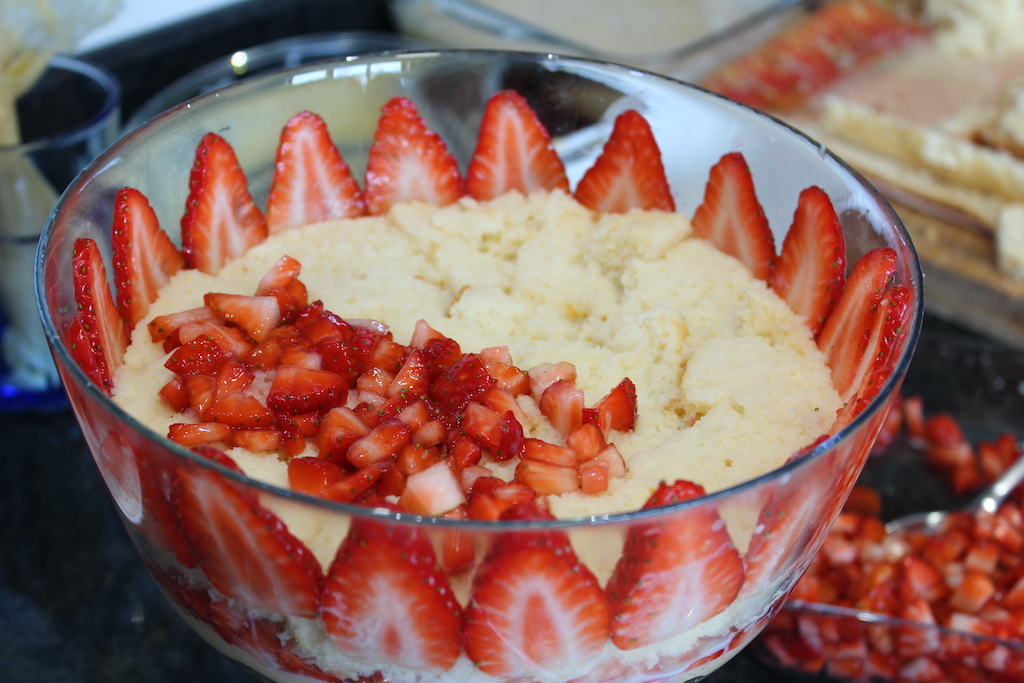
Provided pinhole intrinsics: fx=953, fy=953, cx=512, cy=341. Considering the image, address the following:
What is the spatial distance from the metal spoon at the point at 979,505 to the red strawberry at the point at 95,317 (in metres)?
0.98

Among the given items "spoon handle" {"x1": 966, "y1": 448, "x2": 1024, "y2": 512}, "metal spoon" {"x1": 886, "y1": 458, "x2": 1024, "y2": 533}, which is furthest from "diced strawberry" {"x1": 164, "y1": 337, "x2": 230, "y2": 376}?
"spoon handle" {"x1": 966, "y1": 448, "x2": 1024, "y2": 512}

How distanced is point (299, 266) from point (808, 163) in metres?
0.51

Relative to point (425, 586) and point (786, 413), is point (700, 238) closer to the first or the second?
point (786, 413)

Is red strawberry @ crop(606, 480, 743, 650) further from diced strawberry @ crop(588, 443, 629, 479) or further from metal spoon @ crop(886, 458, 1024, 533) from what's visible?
metal spoon @ crop(886, 458, 1024, 533)

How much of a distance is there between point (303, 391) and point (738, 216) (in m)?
0.49

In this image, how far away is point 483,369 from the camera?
812 mm

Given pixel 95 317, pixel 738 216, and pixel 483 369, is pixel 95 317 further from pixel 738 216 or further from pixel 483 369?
pixel 738 216

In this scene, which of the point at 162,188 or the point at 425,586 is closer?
the point at 425,586

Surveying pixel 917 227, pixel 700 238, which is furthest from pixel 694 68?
pixel 700 238

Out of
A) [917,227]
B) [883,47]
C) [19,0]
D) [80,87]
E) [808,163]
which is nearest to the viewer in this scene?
[808,163]

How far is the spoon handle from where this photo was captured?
4.23 ft

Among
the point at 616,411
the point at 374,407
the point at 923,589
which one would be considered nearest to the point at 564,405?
the point at 616,411

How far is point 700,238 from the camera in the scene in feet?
3.44

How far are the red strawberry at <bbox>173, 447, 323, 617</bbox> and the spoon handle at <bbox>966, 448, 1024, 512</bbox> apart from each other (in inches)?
40.1
